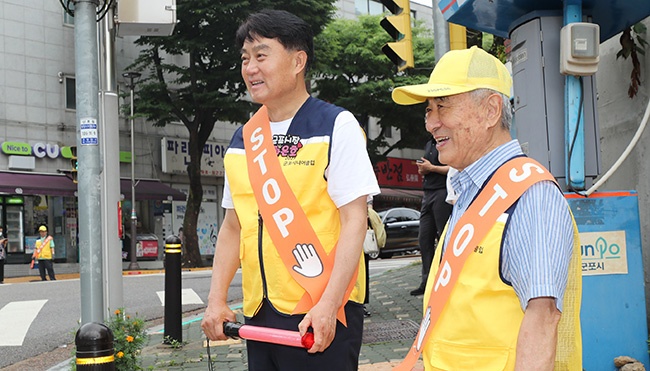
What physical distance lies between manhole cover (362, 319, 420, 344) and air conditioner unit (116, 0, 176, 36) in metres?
3.44

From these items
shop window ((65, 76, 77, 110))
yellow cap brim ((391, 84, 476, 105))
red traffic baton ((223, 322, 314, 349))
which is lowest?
red traffic baton ((223, 322, 314, 349))

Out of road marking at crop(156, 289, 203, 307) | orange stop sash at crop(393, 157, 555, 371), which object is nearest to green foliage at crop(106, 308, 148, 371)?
orange stop sash at crop(393, 157, 555, 371)

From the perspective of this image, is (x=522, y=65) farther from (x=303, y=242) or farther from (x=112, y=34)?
(x=112, y=34)

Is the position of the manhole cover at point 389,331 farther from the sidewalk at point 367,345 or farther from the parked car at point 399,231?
the parked car at point 399,231

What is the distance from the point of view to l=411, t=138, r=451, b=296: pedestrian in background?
25.1 ft

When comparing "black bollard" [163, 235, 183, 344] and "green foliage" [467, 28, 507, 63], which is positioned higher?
"green foliage" [467, 28, 507, 63]

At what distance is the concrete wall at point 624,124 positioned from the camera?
5711mm

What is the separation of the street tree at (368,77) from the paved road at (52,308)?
1519cm

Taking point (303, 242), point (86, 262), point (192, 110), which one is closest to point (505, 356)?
point (303, 242)

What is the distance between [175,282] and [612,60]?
436 cm

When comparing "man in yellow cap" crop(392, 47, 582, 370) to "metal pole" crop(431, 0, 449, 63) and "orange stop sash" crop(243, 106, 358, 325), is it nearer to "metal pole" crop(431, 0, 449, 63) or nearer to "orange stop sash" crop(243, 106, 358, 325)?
"orange stop sash" crop(243, 106, 358, 325)

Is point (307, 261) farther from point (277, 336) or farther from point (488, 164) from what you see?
point (488, 164)

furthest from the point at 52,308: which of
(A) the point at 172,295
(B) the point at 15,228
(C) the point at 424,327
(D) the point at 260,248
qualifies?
(B) the point at 15,228

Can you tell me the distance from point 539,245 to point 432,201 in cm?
622
